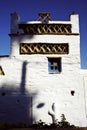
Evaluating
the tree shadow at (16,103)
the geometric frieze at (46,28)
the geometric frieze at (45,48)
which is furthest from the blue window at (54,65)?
the geometric frieze at (46,28)

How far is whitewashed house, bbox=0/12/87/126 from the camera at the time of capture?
17.5m

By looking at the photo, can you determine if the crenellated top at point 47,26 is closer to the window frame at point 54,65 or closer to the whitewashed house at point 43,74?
the whitewashed house at point 43,74

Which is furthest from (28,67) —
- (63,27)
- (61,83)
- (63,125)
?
(63,125)

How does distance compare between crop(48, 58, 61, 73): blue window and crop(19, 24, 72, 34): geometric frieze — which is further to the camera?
crop(19, 24, 72, 34): geometric frieze

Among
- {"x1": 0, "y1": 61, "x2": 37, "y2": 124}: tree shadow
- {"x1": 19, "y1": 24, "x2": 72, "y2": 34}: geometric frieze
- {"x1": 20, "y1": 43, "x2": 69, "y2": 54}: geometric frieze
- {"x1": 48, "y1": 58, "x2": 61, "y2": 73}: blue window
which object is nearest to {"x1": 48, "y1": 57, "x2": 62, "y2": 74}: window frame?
{"x1": 48, "y1": 58, "x2": 61, "y2": 73}: blue window

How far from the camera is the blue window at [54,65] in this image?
60.0 feet

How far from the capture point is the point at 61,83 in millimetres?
17859

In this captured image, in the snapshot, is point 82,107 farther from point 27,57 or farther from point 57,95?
point 27,57

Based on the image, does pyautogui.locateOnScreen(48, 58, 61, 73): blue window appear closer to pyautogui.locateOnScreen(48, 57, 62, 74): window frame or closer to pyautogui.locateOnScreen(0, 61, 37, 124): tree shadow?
pyautogui.locateOnScreen(48, 57, 62, 74): window frame

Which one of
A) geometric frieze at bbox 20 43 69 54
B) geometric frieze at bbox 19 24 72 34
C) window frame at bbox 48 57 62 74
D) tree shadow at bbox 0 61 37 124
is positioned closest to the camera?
tree shadow at bbox 0 61 37 124

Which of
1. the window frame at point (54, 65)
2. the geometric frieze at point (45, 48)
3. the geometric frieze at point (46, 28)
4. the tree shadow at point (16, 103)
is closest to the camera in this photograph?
the tree shadow at point (16, 103)

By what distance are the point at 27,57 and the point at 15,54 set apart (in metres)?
0.85

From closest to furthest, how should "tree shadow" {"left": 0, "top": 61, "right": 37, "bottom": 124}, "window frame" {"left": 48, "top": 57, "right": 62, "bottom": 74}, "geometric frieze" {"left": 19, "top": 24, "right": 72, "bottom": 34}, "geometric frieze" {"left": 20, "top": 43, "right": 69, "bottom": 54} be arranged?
"tree shadow" {"left": 0, "top": 61, "right": 37, "bottom": 124} < "window frame" {"left": 48, "top": 57, "right": 62, "bottom": 74} < "geometric frieze" {"left": 20, "top": 43, "right": 69, "bottom": 54} < "geometric frieze" {"left": 19, "top": 24, "right": 72, "bottom": 34}

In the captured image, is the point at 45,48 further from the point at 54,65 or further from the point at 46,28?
the point at 46,28
